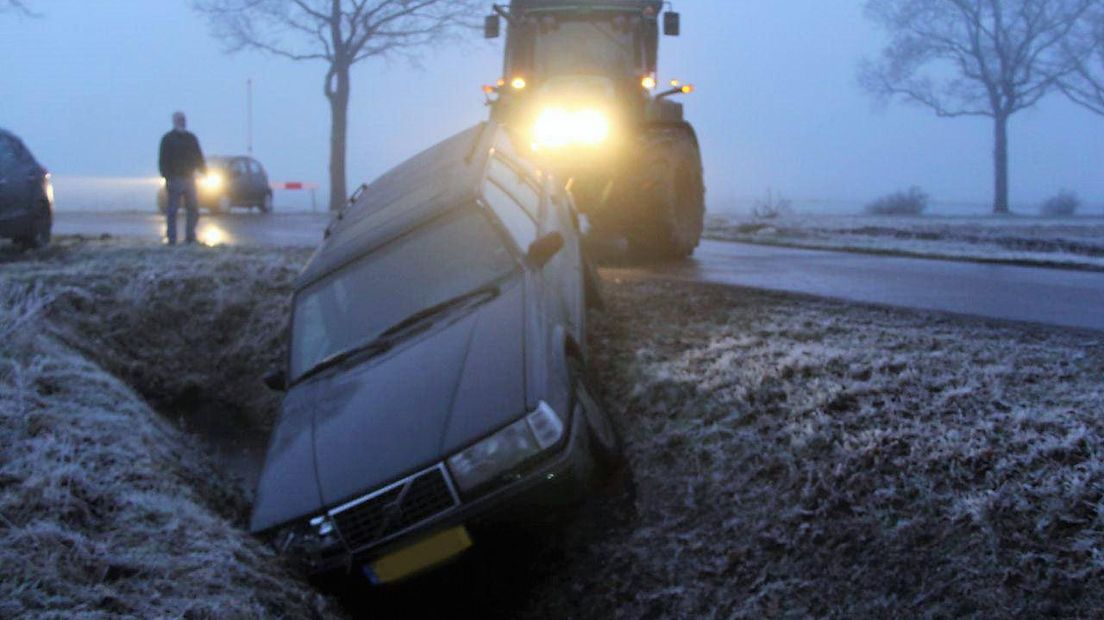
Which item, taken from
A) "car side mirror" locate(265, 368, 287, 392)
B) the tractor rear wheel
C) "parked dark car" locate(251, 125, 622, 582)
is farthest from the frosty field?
the tractor rear wheel

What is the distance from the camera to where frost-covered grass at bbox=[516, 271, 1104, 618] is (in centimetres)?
457

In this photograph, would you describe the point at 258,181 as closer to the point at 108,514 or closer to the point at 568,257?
the point at 568,257

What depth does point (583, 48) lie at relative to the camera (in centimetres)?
1293

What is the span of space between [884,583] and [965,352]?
2.54 metres

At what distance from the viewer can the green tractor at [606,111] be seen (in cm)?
1223

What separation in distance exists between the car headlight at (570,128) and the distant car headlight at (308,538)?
7521mm

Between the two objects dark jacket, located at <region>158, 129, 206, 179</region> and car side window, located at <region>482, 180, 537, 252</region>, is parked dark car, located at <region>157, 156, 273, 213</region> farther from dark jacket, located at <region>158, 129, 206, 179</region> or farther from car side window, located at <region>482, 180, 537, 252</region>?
car side window, located at <region>482, 180, 537, 252</region>

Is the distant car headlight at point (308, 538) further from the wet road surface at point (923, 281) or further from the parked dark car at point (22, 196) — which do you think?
the parked dark car at point (22, 196)

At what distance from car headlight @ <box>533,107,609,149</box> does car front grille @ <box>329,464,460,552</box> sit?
7560 mm

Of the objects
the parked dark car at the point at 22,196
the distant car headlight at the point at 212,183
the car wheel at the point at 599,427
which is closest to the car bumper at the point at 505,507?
the car wheel at the point at 599,427

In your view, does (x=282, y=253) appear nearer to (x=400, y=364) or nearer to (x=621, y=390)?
(x=621, y=390)

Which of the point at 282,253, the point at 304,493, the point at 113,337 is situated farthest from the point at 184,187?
the point at 304,493

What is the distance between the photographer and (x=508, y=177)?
26.1ft

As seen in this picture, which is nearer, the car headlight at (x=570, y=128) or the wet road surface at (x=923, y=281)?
the wet road surface at (x=923, y=281)
